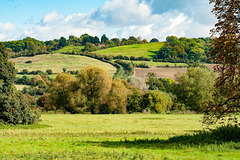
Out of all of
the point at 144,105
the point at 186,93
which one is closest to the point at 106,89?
the point at 144,105

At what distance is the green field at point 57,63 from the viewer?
406 ft

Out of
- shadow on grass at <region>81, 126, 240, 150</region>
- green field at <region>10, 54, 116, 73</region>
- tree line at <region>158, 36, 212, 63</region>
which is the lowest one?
shadow on grass at <region>81, 126, 240, 150</region>

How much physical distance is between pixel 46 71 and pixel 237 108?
10903 cm

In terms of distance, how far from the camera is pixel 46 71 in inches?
4688

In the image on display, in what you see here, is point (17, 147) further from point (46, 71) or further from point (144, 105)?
point (46, 71)

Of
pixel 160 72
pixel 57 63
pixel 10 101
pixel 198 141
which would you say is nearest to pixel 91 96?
pixel 10 101

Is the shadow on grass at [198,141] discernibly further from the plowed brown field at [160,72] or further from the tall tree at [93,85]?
the plowed brown field at [160,72]

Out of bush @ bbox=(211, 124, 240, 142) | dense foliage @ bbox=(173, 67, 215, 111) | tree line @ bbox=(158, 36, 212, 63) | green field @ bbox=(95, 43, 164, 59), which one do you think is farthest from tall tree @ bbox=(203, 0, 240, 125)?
green field @ bbox=(95, 43, 164, 59)

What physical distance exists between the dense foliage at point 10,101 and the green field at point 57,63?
88214mm

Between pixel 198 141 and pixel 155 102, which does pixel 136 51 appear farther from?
pixel 198 141

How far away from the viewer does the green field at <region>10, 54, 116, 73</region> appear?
12382 centimetres

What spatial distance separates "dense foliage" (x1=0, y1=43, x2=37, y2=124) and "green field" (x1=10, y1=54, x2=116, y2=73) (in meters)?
88.2

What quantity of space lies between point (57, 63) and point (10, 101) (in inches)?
4253

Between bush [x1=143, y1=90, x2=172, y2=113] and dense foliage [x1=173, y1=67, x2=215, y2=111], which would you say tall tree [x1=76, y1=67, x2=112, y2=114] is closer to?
bush [x1=143, y1=90, x2=172, y2=113]
